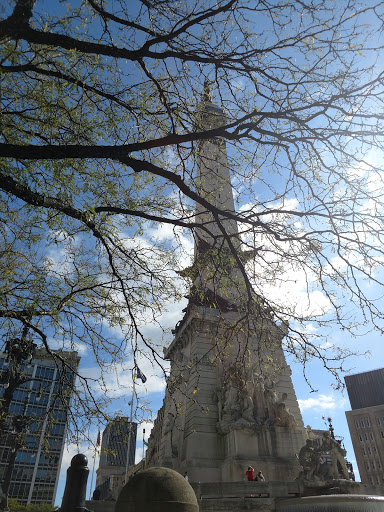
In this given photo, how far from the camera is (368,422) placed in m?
70.2

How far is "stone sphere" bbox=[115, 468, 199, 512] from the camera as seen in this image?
4609mm

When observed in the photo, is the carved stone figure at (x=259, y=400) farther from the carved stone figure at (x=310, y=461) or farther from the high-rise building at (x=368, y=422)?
the high-rise building at (x=368, y=422)

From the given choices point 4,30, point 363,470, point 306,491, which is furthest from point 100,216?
point 363,470

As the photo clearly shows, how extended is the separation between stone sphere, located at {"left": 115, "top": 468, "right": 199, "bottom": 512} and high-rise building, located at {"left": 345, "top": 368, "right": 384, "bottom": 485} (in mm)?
76040

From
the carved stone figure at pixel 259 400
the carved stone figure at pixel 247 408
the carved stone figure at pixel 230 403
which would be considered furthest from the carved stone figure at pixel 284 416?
the carved stone figure at pixel 230 403

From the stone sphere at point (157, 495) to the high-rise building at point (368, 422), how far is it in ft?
249

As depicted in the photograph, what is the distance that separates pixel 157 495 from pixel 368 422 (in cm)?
7911

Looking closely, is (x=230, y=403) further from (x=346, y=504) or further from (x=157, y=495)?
(x=157, y=495)

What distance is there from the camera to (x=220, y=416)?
1905 cm

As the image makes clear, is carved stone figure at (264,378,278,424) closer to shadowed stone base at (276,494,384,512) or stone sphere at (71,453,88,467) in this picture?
shadowed stone base at (276,494,384,512)

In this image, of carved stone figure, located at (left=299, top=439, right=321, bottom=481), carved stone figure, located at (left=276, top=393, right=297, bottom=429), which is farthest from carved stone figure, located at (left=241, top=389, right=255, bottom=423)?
carved stone figure, located at (left=299, top=439, right=321, bottom=481)

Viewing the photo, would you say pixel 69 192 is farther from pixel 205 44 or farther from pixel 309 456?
pixel 309 456

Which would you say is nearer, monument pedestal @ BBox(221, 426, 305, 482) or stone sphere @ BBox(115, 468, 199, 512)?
stone sphere @ BBox(115, 468, 199, 512)

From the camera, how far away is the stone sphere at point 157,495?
15.1ft
